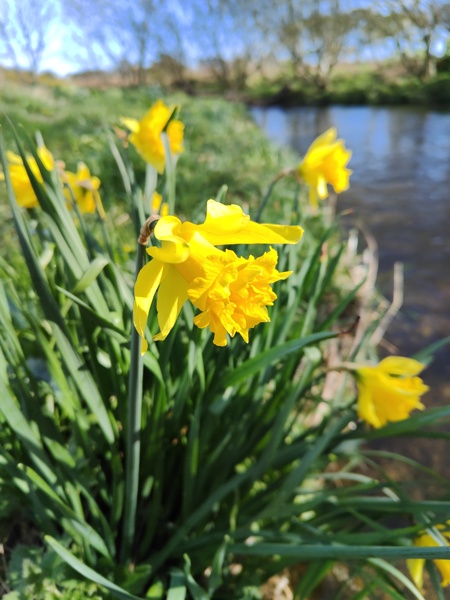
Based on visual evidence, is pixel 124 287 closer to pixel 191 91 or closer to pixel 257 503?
pixel 257 503

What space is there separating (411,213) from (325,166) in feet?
11.3

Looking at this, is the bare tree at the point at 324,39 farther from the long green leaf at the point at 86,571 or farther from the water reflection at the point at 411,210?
the long green leaf at the point at 86,571

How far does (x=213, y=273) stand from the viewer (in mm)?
512

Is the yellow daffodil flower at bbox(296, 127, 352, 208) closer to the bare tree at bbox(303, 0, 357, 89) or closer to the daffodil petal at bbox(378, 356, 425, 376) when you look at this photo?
the daffodil petal at bbox(378, 356, 425, 376)

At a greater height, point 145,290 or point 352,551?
point 145,290

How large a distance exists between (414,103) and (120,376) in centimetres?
1584

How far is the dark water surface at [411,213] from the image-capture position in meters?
2.46

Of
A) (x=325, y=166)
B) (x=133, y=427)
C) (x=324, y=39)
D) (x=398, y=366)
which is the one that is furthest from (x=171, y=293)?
(x=324, y=39)

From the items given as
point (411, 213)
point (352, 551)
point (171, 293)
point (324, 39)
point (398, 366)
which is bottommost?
point (411, 213)

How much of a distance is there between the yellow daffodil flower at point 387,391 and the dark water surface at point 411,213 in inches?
46.1

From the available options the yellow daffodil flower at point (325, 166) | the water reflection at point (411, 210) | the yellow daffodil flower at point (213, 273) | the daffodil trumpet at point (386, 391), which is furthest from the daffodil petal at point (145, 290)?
the water reflection at point (411, 210)

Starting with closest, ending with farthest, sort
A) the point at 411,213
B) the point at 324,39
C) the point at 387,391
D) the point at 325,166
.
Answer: the point at 387,391, the point at 325,166, the point at 411,213, the point at 324,39

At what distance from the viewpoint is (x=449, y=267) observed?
3.18 meters

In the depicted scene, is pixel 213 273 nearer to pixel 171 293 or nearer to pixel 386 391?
pixel 171 293
